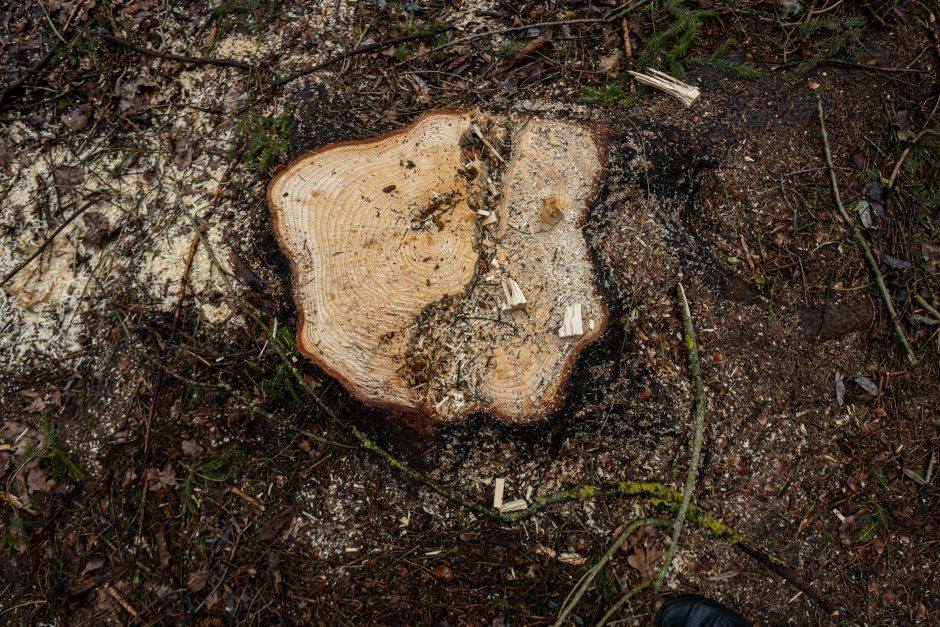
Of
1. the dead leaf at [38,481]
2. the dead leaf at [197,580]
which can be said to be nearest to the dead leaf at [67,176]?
the dead leaf at [38,481]

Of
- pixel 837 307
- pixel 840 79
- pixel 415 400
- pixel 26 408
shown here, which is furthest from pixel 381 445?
pixel 840 79

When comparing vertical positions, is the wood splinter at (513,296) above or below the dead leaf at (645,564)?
above

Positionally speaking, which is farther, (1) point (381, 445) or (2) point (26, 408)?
(2) point (26, 408)

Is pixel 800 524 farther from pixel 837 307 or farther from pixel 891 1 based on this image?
pixel 891 1

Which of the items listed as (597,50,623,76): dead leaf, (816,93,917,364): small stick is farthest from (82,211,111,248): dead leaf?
(816,93,917,364): small stick

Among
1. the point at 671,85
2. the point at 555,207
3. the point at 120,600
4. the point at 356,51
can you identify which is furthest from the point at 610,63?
the point at 120,600

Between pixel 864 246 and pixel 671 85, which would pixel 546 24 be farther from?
pixel 864 246

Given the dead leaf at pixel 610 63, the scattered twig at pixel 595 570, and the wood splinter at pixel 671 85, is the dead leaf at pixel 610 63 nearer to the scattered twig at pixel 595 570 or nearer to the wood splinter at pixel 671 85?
the wood splinter at pixel 671 85
